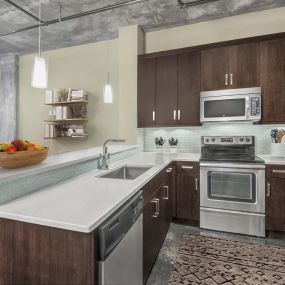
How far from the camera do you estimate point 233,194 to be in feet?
9.10

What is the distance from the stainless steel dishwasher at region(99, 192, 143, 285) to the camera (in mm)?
1034

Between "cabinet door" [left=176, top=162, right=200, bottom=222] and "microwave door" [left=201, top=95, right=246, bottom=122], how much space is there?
75 cm

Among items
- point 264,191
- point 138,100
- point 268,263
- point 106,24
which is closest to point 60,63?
point 106,24

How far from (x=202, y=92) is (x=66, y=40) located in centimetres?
287

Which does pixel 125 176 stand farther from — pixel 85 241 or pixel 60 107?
pixel 60 107

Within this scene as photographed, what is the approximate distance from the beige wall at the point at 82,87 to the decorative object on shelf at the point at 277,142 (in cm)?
261

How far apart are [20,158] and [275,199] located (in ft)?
8.93

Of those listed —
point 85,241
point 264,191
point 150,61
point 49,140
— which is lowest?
point 264,191

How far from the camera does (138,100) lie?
11.8 feet

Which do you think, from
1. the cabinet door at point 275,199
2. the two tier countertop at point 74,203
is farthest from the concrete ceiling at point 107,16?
the two tier countertop at point 74,203

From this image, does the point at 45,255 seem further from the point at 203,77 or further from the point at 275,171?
the point at 203,77

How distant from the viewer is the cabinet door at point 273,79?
2.86 m

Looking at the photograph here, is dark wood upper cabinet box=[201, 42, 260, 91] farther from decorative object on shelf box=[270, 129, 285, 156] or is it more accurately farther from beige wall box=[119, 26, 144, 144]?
beige wall box=[119, 26, 144, 144]

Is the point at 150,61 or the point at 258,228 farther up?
the point at 150,61
